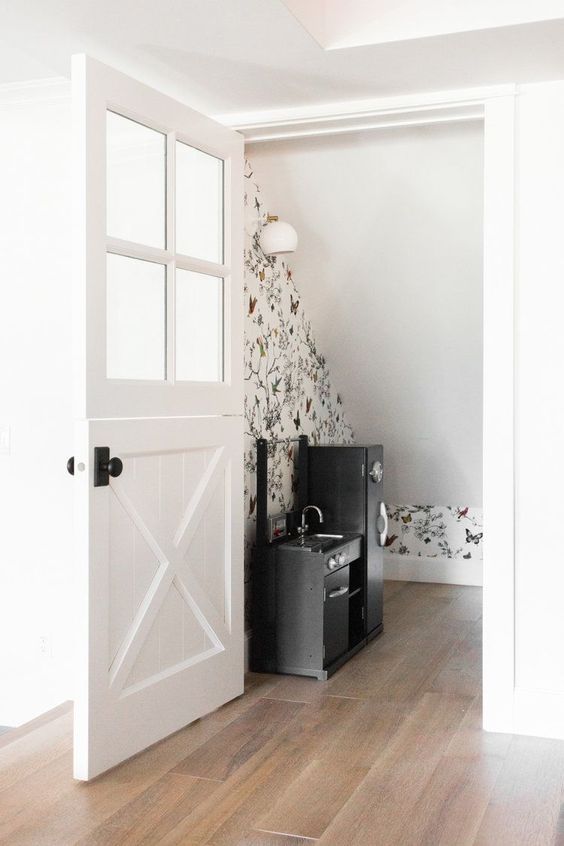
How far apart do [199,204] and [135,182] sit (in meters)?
0.40

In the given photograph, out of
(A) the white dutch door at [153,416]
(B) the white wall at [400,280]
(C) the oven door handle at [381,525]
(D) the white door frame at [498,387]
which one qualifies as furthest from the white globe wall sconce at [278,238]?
(C) the oven door handle at [381,525]

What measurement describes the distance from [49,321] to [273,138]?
1114mm

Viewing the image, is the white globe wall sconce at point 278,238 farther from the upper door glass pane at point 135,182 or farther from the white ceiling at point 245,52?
the upper door glass pane at point 135,182

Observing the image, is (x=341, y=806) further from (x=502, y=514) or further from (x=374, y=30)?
(x=374, y=30)

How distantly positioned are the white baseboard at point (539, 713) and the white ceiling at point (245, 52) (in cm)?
209

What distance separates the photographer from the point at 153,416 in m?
2.98

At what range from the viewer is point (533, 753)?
2980mm

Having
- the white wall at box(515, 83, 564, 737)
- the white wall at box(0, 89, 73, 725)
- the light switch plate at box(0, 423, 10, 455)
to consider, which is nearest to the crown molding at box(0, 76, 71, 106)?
the white wall at box(0, 89, 73, 725)

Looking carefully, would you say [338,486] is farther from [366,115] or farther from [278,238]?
[366,115]

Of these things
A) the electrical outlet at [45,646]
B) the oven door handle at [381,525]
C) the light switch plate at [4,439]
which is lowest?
the electrical outlet at [45,646]

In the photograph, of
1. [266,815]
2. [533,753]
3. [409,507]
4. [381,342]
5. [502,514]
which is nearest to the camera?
[266,815]

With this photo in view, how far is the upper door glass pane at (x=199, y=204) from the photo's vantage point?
3150mm

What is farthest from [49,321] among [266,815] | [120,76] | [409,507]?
[409,507]

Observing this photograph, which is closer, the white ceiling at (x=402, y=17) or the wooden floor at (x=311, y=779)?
the wooden floor at (x=311, y=779)
